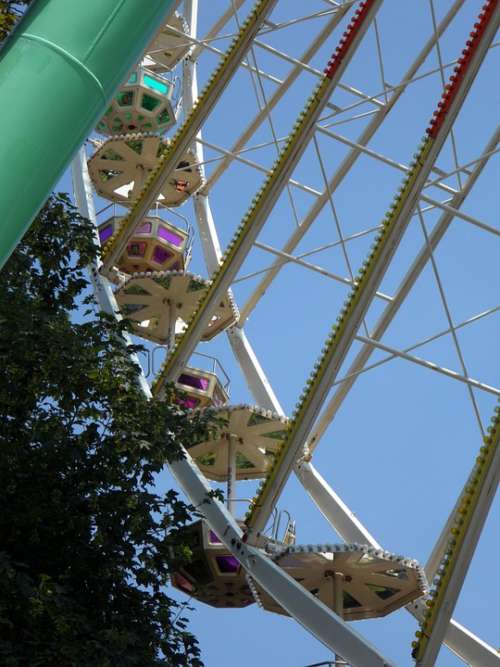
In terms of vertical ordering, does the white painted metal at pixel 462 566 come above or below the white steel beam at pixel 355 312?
below

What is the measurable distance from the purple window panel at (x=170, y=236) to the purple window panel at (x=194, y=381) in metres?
3.85

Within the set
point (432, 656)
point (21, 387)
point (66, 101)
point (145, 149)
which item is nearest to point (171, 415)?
point (21, 387)

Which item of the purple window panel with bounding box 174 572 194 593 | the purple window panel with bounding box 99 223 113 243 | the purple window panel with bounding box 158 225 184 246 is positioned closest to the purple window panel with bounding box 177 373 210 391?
the purple window panel with bounding box 99 223 113 243

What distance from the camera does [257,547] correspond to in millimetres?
15781

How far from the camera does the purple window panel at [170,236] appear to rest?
2641cm

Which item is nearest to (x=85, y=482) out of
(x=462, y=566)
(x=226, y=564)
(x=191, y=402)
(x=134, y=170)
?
(x=462, y=566)

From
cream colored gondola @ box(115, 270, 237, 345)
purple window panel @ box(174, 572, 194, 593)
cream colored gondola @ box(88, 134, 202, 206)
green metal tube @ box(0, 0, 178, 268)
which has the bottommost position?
green metal tube @ box(0, 0, 178, 268)

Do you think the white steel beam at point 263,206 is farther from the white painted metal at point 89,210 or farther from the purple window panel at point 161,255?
the purple window panel at point 161,255

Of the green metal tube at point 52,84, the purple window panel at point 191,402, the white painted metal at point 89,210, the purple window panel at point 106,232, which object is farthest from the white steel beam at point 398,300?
the green metal tube at point 52,84

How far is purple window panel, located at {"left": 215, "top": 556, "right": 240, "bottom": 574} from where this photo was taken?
1858 centimetres

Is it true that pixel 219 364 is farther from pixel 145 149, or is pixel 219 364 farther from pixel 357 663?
pixel 357 663

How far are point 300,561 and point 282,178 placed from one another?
233 inches

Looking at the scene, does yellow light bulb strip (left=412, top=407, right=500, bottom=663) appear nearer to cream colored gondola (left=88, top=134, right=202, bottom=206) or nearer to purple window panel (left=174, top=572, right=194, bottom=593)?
purple window panel (left=174, top=572, right=194, bottom=593)

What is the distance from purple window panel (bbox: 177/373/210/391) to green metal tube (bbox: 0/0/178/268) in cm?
2107
